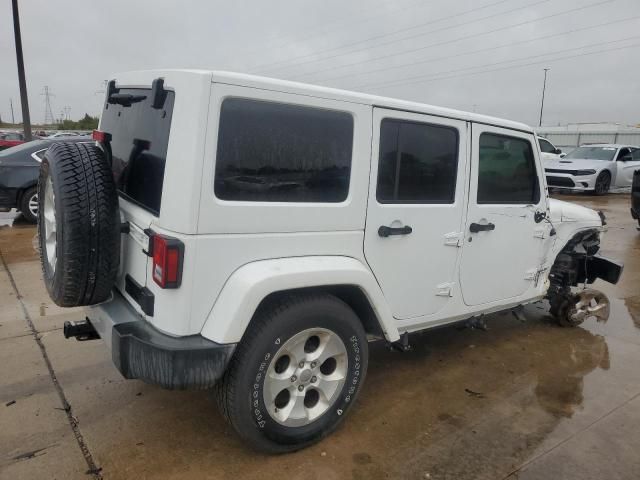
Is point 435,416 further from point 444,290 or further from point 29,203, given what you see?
point 29,203

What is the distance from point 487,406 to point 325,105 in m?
2.24

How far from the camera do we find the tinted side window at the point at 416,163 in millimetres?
2887

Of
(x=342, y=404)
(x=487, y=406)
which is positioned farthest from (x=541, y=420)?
(x=342, y=404)

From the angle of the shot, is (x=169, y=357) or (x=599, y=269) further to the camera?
(x=599, y=269)

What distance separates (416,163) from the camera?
3.04m

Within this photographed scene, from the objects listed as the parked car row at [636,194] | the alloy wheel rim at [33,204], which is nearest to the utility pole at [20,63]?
the alloy wheel rim at [33,204]

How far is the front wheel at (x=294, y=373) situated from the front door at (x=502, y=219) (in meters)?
1.15

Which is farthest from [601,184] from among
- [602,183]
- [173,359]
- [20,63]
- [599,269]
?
[20,63]

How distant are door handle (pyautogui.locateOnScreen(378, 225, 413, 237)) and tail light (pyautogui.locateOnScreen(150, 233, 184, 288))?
1.15 meters

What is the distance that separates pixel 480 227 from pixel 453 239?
272 mm

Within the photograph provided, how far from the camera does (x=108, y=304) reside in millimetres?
2746

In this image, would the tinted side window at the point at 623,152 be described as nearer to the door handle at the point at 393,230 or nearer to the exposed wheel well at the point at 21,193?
the door handle at the point at 393,230

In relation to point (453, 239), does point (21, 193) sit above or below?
below

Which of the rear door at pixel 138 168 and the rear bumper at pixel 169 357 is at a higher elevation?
the rear door at pixel 138 168
